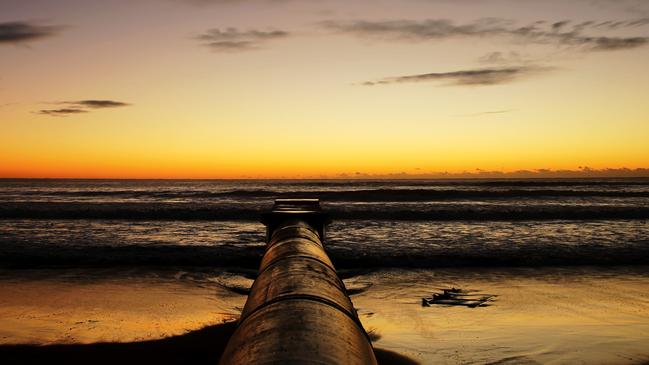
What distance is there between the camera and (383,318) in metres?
7.22

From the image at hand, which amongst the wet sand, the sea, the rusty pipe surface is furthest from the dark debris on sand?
the rusty pipe surface

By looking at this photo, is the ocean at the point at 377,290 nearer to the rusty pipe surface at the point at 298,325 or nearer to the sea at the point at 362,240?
the sea at the point at 362,240

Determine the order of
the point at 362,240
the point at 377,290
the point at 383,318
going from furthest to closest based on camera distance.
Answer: the point at 362,240, the point at 377,290, the point at 383,318

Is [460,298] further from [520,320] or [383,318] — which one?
[383,318]

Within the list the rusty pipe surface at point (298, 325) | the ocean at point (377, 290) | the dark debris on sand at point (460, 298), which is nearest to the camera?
the rusty pipe surface at point (298, 325)

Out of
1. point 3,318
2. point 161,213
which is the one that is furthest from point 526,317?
point 161,213

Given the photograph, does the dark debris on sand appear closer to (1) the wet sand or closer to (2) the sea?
(1) the wet sand

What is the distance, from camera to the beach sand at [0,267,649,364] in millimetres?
5688

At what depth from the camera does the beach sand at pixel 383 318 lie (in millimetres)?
5688

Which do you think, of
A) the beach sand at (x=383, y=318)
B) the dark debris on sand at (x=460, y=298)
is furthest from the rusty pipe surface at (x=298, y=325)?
the dark debris on sand at (x=460, y=298)

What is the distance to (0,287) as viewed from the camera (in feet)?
30.7

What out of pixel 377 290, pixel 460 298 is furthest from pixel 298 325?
pixel 377 290

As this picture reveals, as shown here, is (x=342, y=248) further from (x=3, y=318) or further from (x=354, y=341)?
(x=354, y=341)

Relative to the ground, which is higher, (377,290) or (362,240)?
(362,240)
